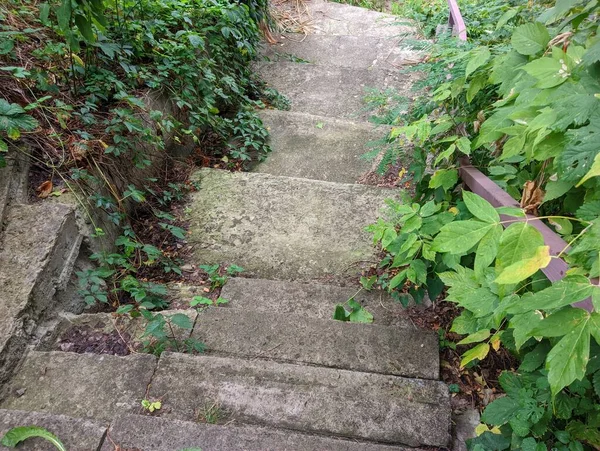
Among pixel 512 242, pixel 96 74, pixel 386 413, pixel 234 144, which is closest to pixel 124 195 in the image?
pixel 96 74

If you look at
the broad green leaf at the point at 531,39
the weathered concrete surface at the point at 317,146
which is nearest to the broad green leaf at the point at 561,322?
the broad green leaf at the point at 531,39

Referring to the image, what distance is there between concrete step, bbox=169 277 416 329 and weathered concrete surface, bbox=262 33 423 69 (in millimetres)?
4347

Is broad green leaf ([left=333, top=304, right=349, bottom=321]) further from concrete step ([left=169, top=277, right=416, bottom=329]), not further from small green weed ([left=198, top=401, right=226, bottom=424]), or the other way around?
small green weed ([left=198, top=401, right=226, bottom=424])

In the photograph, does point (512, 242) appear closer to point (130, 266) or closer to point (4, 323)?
point (4, 323)

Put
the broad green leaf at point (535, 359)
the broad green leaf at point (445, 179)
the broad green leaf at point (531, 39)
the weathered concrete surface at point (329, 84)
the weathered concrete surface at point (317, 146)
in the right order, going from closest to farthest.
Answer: the broad green leaf at point (535, 359) < the broad green leaf at point (531, 39) < the broad green leaf at point (445, 179) < the weathered concrete surface at point (317, 146) < the weathered concrete surface at point (329, 84)

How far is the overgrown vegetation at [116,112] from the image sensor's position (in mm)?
2250

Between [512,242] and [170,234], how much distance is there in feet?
8.05

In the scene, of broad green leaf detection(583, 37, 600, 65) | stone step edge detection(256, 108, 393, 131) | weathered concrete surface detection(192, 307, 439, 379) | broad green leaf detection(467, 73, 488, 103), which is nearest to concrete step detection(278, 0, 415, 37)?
stone step edge detection(256, 108, 393, 131)

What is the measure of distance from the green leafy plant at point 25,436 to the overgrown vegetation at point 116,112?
517 mm

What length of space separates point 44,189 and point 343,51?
521 cm

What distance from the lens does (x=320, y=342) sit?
1951 millimetres

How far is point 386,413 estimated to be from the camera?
5.15 feet

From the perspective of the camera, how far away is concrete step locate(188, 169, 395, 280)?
2824 mm

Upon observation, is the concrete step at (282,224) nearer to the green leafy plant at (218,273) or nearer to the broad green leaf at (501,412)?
the green leafy plant at (218,273)
